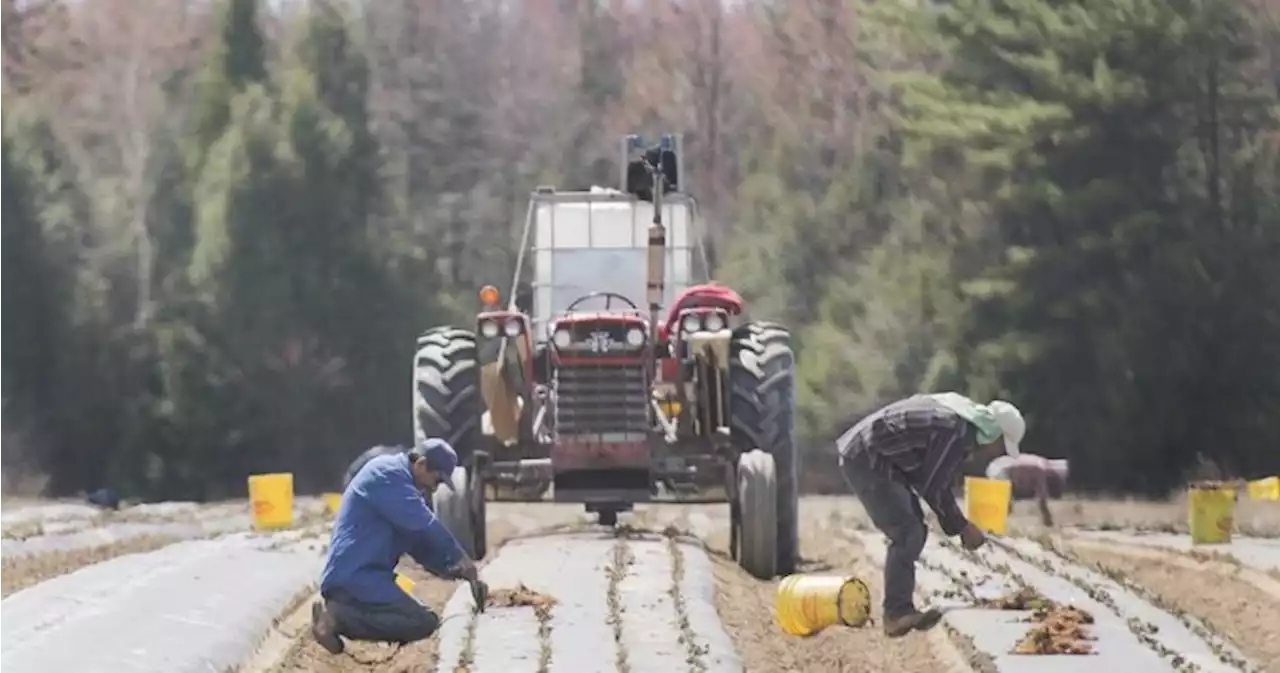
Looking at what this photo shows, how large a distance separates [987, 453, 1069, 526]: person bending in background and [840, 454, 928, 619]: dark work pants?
984cm

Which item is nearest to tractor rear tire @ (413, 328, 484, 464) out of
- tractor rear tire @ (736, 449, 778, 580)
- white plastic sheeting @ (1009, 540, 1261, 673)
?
tractor rear tire @ (736, 449, 778, 580)

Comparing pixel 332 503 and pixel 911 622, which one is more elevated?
pixel 911 622

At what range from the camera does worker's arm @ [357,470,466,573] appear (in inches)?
456

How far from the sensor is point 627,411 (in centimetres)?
1633

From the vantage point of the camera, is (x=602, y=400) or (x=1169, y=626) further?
(x=602, y=400)

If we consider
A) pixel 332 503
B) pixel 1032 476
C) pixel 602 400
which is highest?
pixel 602 400

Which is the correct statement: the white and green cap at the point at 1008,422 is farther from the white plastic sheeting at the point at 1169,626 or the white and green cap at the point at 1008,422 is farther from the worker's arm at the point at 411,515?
the worker's arm at the point at 411,515

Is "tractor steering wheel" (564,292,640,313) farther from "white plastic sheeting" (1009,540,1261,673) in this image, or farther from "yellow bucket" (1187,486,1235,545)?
"yellow bucket" (1187,486,1235,545)

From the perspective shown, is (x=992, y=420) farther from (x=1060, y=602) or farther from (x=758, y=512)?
(x=758, y=512)

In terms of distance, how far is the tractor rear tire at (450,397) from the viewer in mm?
16516

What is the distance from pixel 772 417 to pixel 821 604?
11.4 ft

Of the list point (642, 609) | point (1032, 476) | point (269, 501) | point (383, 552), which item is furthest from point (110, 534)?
point (1032, 476)

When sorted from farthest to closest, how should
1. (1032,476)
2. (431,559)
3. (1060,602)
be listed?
1. (1032,476)
2. (1060,602)
3. (431,559)

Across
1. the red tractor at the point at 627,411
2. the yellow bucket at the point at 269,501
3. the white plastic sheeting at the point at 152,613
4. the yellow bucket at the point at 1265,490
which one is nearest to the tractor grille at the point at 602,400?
the red tractor at the point at 627,411
